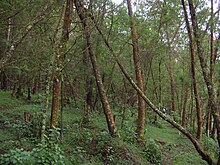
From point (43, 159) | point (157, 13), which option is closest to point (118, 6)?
point (157, 13)

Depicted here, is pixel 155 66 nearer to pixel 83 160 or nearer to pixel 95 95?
pixel 95 95

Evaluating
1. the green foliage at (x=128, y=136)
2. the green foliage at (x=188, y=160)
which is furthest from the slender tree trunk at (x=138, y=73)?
the green foliage at (x=188, y=160)

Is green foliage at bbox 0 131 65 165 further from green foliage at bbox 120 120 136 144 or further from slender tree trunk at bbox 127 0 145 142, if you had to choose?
slender tree trunk at bbox 127 0 145 142

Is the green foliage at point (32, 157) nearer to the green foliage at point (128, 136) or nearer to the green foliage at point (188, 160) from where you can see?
the green foliage at point (128, 136)

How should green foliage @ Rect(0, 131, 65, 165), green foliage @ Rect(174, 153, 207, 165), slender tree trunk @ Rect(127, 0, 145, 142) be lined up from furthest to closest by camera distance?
slender tree trunk @ Rect(127, 0, 145, 142) → green foliage @ Rect(174, 153, 207, 165) → green foliage @ Rect(0, 131, 65, 165)

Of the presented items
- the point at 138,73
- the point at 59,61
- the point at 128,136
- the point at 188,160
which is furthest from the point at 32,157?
the point at 188,160

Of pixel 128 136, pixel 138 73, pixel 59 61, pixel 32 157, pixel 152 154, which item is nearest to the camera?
pixel 32 157

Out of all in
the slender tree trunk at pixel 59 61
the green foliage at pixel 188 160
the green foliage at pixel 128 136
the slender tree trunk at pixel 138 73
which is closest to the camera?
the slender tree trunk at pixel 59 61

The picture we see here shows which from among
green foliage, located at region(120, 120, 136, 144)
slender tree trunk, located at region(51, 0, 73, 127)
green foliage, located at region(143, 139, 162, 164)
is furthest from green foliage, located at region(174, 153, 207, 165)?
slender tree trunk, located at region(51, 0, 73, 127)

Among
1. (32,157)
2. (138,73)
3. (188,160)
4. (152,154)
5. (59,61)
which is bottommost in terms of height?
(188,160)

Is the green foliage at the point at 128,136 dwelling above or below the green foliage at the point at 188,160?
above

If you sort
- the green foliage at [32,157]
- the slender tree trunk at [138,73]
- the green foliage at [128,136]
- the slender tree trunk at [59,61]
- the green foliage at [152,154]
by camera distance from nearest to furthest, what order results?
the green foliage at [32,157] < the slender tree trunk at [59,61] < the green foliage at [152,154] < the green foliage at [128,136] < the slender tree trunk at [138,73]

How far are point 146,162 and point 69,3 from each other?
231 inches

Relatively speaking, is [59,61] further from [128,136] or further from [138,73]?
[128,136]
